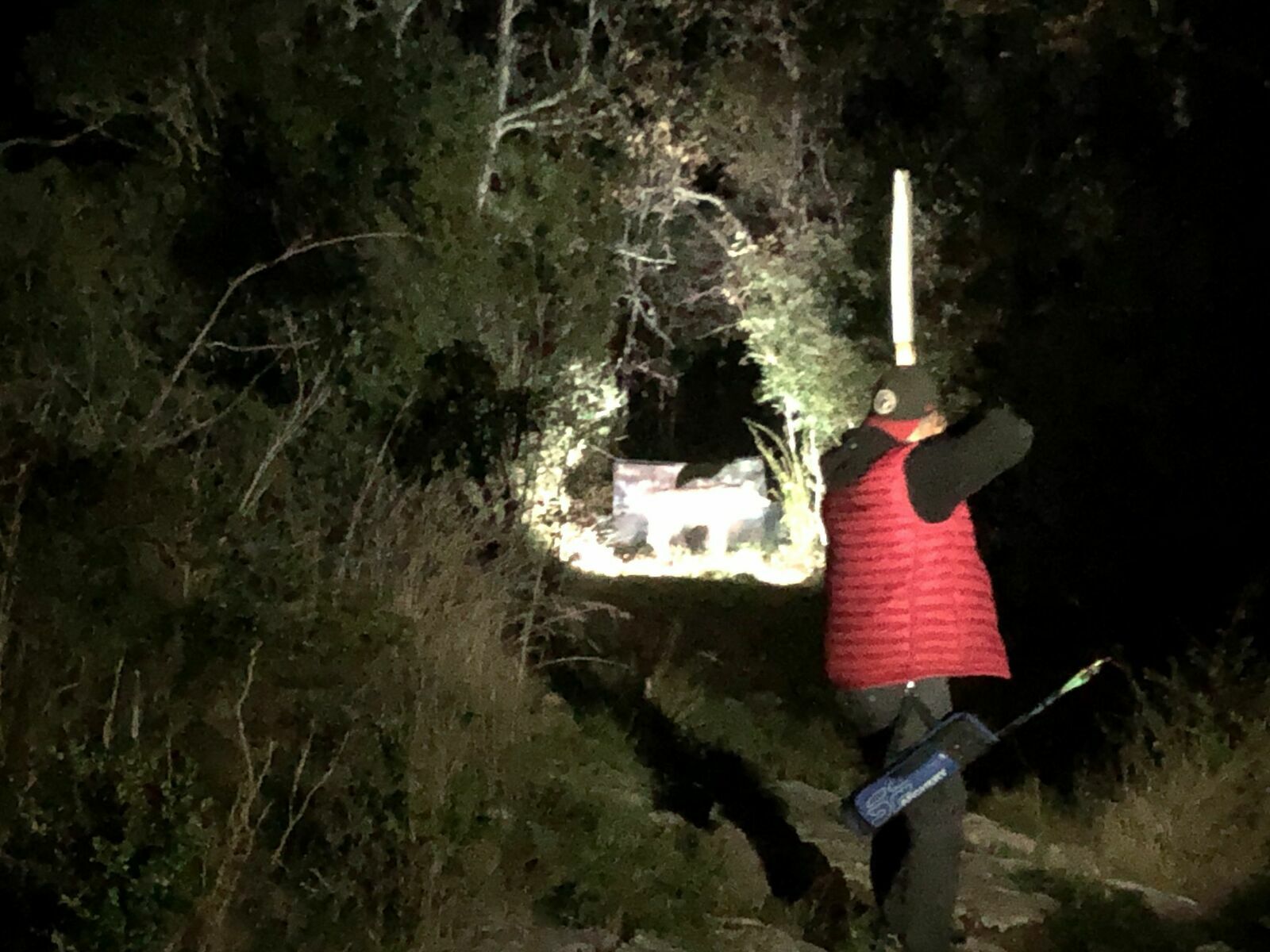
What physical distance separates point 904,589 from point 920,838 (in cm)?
70

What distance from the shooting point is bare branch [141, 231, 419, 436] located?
5.29 meters

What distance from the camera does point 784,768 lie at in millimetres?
6906

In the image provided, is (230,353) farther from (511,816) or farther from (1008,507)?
(1008,507)

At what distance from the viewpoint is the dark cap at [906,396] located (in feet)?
12.9

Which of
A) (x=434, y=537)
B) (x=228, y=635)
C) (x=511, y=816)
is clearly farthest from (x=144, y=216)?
(x=511, y=816)

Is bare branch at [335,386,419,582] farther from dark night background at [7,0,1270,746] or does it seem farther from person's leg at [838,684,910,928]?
person's leg at [838,684,910,928]

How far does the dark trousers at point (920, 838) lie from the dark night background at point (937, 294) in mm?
1457

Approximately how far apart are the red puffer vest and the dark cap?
107 millimetres

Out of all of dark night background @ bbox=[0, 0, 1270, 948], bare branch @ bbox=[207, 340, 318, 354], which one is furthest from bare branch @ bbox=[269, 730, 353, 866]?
bare branch @ bbox=[207, 340, 318, 354]

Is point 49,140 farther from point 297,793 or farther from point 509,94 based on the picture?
point 509,94

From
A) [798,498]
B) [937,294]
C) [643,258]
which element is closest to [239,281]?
[937,294]

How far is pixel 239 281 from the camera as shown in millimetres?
5504

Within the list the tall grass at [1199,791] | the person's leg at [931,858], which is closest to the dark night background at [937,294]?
the tall grass at [1199,791]

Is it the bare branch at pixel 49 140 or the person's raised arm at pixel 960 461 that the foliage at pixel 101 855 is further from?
the bare branch at pixel 49 140
